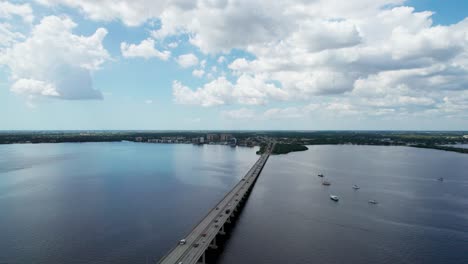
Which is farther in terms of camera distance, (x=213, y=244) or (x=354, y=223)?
(x=354, y=223)

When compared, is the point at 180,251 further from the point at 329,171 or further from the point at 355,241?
the point at 329,171

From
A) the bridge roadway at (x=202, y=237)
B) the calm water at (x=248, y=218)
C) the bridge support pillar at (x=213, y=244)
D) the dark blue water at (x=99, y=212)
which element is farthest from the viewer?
the bridge support pillar at (x=213, y=244)

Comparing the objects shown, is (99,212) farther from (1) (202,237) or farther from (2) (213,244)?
(2) (213,244)

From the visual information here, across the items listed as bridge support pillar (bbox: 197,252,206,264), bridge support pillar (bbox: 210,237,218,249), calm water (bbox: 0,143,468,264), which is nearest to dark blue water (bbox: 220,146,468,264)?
calm water (bbox: 0,143,468,264)

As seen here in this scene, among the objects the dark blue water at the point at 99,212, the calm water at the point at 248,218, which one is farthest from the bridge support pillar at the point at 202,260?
the dark blue water at the point at 99,212

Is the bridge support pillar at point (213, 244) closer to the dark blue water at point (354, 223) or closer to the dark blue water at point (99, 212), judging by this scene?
the dark blue water at point (354, 223)

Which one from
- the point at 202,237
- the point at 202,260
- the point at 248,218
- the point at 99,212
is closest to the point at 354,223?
the point at 248,218

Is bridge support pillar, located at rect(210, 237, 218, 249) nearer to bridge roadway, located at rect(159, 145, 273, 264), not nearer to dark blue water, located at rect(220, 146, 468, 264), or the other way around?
bridge roadway, located at rect(159, 145, 273, 264)
